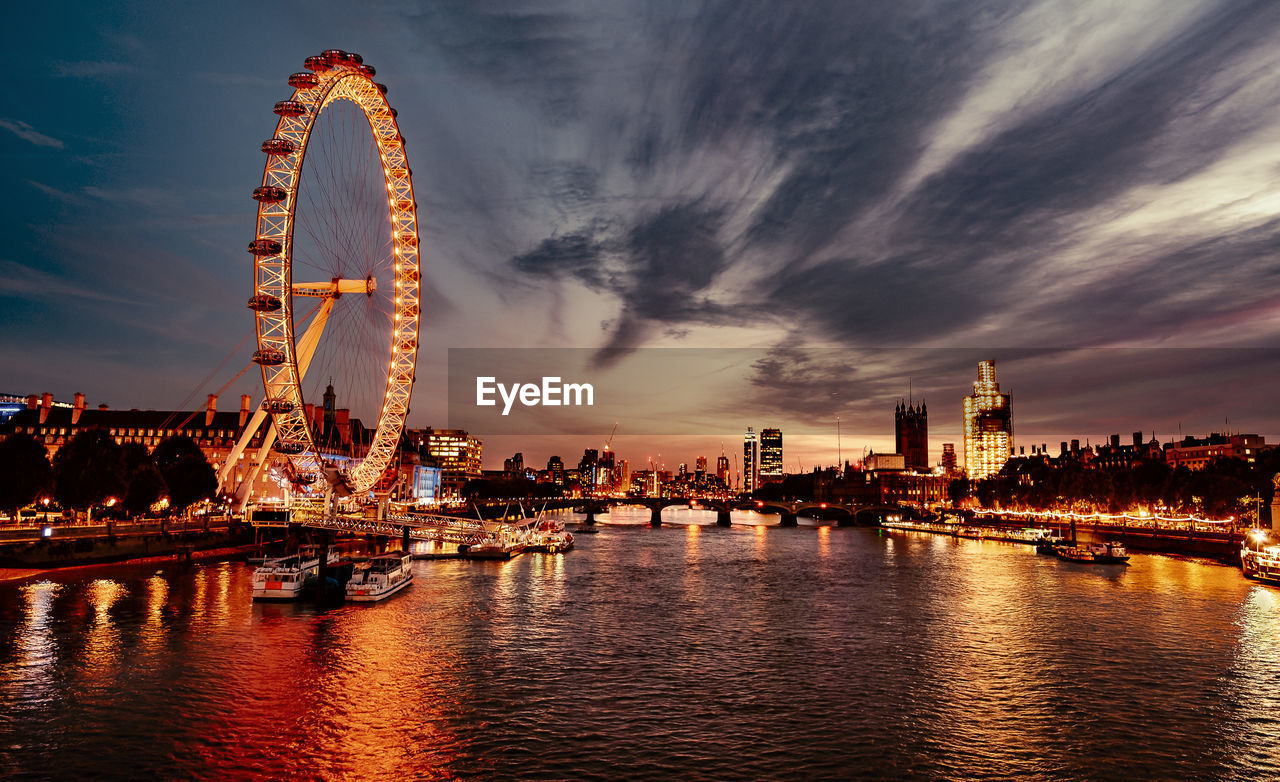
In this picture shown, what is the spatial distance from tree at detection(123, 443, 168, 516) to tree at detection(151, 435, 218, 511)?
338 cm

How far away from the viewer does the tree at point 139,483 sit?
92.1 m

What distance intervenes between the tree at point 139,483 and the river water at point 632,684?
78.9 ft

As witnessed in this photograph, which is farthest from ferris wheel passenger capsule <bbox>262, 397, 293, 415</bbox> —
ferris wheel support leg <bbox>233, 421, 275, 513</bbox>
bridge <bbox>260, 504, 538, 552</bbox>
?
ferris wheel support leg <bbox>233, 421, 275, 513</bbox>

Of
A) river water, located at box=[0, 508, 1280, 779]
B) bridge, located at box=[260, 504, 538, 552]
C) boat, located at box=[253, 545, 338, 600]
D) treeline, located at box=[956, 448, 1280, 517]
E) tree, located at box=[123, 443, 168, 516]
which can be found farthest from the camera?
treeline, located at box=[956, 448, 1280, 517]

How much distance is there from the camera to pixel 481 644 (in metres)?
46.9

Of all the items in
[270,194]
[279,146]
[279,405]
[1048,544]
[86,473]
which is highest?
[279,146]

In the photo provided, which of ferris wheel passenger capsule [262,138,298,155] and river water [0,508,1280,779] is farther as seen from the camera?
ferris wheel passenger capsule [262,138,298,155]

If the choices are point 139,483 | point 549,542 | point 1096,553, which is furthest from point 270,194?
point 1096,553

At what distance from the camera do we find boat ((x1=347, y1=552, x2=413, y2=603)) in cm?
6144

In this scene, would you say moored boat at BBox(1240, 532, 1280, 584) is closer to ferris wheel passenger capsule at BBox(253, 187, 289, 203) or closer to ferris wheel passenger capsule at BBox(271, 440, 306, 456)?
ferris wheel passenger capsule at BBox(271, 440, 306, 456)

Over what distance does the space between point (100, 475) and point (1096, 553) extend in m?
109

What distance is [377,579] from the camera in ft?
207

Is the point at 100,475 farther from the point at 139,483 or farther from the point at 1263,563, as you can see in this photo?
the point at 1263,563

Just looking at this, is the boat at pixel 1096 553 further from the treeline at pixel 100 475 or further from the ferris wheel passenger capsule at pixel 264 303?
the treeline at pixel 100 475
